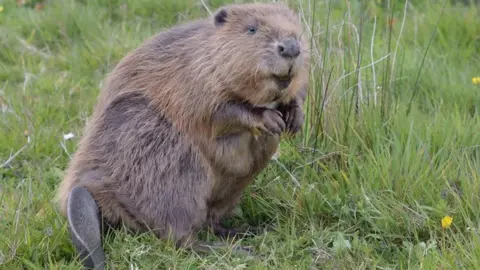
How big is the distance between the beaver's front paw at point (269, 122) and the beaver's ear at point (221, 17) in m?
0.37

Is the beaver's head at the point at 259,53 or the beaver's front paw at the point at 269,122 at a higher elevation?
the beaver's head at the point at 259,53

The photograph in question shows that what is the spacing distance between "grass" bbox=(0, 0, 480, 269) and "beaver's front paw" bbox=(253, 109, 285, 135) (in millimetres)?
397

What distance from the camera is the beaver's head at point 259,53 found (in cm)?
292

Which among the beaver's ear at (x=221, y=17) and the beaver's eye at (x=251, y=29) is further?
the beaver's ear at (x=221, y=17)

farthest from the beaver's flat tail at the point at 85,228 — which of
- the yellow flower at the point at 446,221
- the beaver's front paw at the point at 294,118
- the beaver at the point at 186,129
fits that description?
the yellow flower at the point at 446,221

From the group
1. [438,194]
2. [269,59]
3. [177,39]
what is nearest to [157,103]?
[177,39]

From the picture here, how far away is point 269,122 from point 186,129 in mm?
334

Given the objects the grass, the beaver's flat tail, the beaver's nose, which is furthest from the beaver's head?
the beaver's flat tail

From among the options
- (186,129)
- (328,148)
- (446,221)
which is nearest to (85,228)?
(186,129)

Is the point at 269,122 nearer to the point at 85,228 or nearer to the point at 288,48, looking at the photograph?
the point at 288,48

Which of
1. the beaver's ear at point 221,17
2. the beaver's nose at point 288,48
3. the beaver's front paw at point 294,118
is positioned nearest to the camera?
the beaver's nose at point 288,48

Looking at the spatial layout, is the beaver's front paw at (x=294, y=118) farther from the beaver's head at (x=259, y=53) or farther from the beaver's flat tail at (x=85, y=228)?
the beaver's flat tail at (x=85, y=228)

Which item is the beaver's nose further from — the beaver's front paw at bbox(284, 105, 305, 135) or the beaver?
the beaver's front paw at bbox(284, 105, 305, 135)

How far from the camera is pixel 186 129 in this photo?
3.19m
